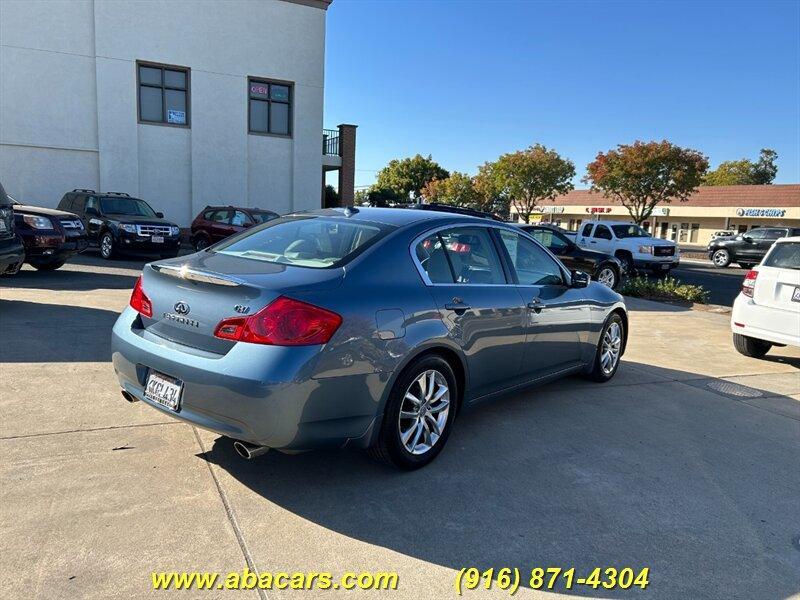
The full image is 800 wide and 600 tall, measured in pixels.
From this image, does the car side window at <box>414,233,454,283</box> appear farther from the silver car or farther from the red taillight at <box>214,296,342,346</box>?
the red taillight at <box>214,296,342,346</box>

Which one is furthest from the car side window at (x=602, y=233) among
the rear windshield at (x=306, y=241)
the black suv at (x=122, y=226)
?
the rear windshield at (x=306, y=241)

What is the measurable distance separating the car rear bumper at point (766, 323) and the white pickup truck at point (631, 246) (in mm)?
11365

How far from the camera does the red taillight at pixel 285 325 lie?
3.10 m

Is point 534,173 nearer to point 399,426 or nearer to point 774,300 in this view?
point 774,300

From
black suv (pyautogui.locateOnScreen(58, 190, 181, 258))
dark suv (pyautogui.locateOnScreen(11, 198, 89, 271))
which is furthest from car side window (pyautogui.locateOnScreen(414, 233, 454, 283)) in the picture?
black suv (pyautogui.locateOnScreen(58, 190, 181, 258))

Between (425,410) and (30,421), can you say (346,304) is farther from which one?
(30,421)

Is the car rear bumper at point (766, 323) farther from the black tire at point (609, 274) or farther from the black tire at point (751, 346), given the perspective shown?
the black tire at point (609, 274)

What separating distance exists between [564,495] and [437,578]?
120cm

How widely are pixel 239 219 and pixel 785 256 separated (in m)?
13.4

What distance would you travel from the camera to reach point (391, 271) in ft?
12.1

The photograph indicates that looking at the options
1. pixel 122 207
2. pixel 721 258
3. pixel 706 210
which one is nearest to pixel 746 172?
pixel 706 210

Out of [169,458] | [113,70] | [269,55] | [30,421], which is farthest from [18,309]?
[269,55]

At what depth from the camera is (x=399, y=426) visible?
3666 mm

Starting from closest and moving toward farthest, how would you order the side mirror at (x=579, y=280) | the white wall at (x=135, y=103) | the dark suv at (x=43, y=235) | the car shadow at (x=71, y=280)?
1. the side mirror at (x=579, y=280)
2. the car shadow at (x=71, y=280)
3. the dark suv at (x=43, y=235)
4. the white wall at (x=135, y=103)
